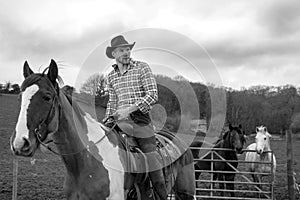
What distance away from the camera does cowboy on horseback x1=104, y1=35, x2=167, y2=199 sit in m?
4.53

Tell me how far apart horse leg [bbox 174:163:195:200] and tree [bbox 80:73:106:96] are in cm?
200

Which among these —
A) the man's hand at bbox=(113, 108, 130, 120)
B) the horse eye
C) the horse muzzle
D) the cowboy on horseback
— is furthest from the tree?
the horse muzzle

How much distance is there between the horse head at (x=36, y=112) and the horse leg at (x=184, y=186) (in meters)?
3.06

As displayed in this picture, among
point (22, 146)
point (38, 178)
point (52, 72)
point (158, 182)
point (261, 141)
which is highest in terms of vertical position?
point (52, 72)

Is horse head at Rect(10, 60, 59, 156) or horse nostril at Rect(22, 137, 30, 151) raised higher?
horse head at Rect(10, 60, 59, 156)

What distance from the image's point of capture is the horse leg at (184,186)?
20.1 feet

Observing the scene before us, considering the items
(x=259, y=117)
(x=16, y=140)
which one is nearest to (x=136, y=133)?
(x=16, y=140)

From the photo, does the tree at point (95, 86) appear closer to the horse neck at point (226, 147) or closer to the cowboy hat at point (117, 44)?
the cowboy hat at point (117, 44)

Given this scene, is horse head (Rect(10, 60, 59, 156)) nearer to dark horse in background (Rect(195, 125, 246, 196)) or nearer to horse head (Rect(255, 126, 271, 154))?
dark horse in background (Rect(195, 125, 246, 196))

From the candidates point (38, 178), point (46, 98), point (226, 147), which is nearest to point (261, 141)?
point (226, 147)

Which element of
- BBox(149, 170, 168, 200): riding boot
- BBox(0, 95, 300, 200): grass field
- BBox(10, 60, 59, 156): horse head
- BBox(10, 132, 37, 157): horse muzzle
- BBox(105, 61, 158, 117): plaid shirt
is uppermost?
BBox(105, 61, 158, 117): plaid shirt

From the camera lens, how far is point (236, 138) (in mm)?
11406

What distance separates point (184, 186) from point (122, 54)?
104 inches

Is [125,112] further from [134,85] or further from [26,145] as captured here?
[26,145]
